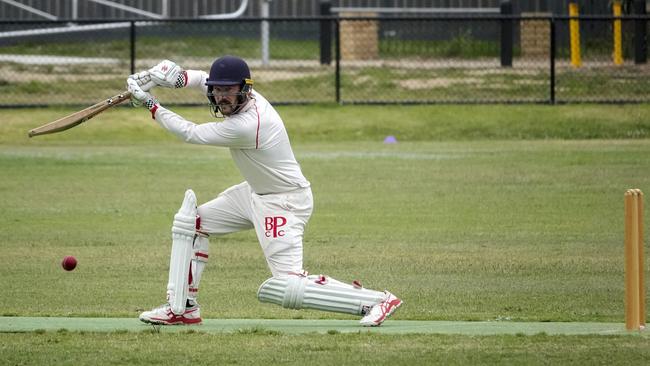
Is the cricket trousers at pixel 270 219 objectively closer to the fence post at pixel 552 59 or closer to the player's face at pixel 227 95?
the player's face at pixel 227 95

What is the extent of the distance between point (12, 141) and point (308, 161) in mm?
5605

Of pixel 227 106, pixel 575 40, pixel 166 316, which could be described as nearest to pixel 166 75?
pixel 227 106

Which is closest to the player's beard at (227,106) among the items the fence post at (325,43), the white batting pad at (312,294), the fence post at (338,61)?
the white batting pad at (312,294)

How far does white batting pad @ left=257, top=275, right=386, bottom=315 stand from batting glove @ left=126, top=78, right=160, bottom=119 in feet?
4.53

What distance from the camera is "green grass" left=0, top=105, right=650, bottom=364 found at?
8.12m

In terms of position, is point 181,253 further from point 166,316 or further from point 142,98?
point 142,98

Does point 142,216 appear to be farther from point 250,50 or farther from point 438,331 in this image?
point 250,50

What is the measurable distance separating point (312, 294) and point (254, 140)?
1.09 meters

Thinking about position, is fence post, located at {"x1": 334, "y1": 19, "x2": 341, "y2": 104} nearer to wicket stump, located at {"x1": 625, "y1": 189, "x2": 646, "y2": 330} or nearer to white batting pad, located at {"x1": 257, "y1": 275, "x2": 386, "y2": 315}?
white batting pad, located at {"x1": 257, "y1": 275, "x2": 386, "y2": 315}

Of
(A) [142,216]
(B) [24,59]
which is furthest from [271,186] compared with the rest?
(B) [24,59]

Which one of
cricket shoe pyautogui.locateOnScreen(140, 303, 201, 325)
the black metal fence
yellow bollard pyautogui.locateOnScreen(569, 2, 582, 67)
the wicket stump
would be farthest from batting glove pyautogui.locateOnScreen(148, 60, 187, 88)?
yellow bollard pyautogui.locateOnScreen(569, 2, 582, 67)

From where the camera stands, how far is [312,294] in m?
8.44

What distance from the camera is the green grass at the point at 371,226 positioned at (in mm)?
8125

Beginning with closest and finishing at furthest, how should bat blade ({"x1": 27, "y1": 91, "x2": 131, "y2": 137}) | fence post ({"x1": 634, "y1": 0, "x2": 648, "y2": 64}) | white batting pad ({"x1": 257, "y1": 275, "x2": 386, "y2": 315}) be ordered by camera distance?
white batting pad ({"x1": 257, "y1": 275, "x2": 386, "y2": 315}) < bat blade ({"x1": 27, "y1": 91, "x2": 131, "y2": 137}) < fence post ({"x1": 634, "y1": 0, "x2": 648, "y2": 64})
